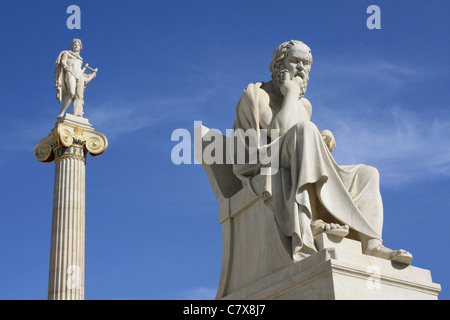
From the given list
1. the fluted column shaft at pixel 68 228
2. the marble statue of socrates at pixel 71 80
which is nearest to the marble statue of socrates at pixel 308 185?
the fluted column shaft at pixel 68 228

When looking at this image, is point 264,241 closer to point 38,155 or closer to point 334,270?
point 334,270

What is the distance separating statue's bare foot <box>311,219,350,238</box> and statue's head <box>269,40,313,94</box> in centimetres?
204

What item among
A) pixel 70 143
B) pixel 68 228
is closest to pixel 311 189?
pixel 68 228

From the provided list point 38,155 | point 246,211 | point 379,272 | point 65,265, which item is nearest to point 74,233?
point 65,265

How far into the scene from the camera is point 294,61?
360 inches

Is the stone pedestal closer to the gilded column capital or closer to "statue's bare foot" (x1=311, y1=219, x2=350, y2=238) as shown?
the gilded column capital

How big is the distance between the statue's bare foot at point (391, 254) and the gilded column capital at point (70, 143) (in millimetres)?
12362

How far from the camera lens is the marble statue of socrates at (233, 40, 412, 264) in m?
7.80

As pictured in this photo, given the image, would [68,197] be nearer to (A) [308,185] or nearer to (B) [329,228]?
(A) [308,185]

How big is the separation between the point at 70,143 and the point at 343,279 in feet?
43.0

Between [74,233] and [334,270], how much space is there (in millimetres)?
11709

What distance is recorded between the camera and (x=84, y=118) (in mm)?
20297

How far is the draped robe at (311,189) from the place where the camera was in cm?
781
